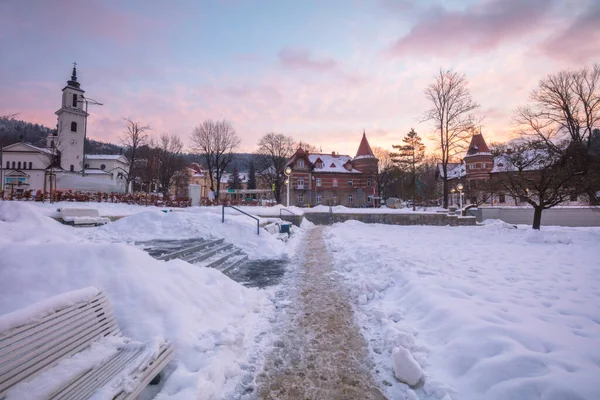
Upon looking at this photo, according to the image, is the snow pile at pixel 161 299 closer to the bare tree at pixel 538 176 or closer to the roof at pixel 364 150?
the bare tree at pixel 538 176

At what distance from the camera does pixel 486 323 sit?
3.82 metres

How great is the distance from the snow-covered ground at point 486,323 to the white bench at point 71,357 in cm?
272

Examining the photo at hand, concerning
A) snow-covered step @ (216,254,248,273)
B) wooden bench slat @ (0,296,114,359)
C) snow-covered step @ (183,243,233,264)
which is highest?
wooden bench slat @ (0,296,114,359)

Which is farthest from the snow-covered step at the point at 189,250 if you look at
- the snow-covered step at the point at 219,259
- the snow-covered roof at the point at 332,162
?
the snow-covered roof at the point at 332,162

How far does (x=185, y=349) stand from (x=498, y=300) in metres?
5.43

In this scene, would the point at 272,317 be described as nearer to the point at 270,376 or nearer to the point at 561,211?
the point at 270,376

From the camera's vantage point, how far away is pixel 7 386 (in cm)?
192

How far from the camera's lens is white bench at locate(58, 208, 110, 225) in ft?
42.9

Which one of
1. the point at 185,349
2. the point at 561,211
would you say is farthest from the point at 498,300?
the point at 561,211

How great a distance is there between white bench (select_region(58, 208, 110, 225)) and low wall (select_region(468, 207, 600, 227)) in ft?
107

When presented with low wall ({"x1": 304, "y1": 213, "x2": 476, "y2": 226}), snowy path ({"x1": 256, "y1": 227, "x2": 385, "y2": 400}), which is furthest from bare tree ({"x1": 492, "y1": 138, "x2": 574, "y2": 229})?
snowy path ({"x1": 256, "y1": 227, "x2": 385, "y2": 400})

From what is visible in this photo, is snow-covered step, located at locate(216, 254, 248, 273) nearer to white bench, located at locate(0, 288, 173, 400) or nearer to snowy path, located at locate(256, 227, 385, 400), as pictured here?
snowy path, located at locate(256, 227, 385, 400)

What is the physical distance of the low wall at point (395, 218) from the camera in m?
23.5

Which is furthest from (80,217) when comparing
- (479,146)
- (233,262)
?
(479,146)
